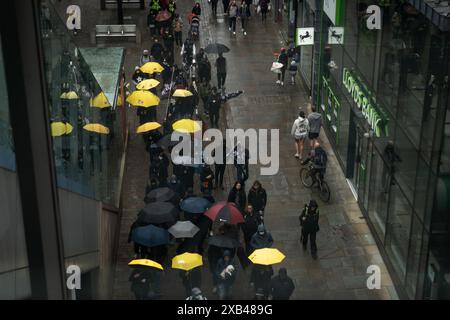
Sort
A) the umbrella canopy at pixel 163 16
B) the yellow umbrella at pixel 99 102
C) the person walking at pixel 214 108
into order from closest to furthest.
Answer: the yellow umbrella at pixel 99 102 < the person walking at pixel 214 108 < the umbrella canopy at pixel 163 16

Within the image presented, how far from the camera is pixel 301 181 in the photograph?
1967cm

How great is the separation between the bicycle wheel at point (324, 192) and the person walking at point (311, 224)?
254 cm

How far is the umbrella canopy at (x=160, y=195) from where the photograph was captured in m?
16.5

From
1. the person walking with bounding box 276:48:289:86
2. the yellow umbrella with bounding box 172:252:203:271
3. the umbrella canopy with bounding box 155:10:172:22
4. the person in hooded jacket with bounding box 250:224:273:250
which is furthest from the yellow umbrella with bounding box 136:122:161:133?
the umbrella canopy with bounding box 155:10:172:22

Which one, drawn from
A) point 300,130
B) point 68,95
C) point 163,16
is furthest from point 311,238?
point 163,16

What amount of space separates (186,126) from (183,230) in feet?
16.8

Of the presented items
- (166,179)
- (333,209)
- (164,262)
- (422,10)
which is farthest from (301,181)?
(422,10)

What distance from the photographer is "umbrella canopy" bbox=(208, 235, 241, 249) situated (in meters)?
14.3

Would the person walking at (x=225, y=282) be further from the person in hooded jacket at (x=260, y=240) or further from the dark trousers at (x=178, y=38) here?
the dark trousers at (x=178, y=38)

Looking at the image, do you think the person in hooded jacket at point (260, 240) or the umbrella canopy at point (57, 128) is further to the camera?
the person in hooded jacket at point (260, 240)

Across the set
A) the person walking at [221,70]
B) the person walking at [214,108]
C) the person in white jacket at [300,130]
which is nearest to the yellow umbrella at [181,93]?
the person walking at [214,108]

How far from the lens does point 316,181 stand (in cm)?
1891

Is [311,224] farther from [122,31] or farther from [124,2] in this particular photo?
[124,2]
